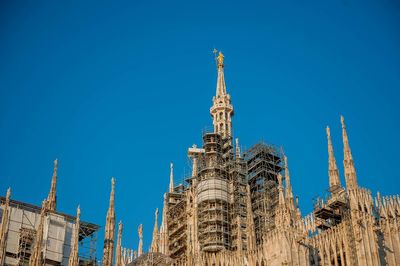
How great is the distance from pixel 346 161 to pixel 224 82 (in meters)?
40.9

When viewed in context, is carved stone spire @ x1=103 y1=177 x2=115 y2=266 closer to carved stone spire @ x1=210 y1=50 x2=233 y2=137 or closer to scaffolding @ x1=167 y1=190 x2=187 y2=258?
scaffolding @ x1=167 y1=190 x2=187 y2=258

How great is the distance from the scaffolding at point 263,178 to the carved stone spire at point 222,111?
26.8 feet

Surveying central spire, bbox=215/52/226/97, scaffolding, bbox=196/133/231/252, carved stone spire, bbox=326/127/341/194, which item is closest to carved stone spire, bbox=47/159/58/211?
scaffolding, bbox=196/133/231/252

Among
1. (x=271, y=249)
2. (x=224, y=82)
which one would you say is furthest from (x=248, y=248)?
(x=224, y=82)

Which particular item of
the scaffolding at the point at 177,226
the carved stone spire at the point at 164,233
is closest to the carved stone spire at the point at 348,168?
the scaffolding at the point at 177,226

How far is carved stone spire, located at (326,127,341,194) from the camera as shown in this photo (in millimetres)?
57500

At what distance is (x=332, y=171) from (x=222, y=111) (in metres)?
29.8

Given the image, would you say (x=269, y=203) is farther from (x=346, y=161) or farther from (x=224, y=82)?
(x=224, y=82)

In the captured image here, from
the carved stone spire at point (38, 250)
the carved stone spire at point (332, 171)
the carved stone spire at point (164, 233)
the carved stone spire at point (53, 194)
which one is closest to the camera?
the carved stone spire at point (38, 250)

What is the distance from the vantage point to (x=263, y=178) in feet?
248

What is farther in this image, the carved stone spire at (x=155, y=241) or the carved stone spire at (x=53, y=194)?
the carved stone spire at (x=155, y=241)

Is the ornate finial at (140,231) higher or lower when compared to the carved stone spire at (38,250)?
higher

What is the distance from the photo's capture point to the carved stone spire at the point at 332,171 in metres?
57.5

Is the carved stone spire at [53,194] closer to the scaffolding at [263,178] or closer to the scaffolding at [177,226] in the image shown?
the scaffolding at [177,226]
